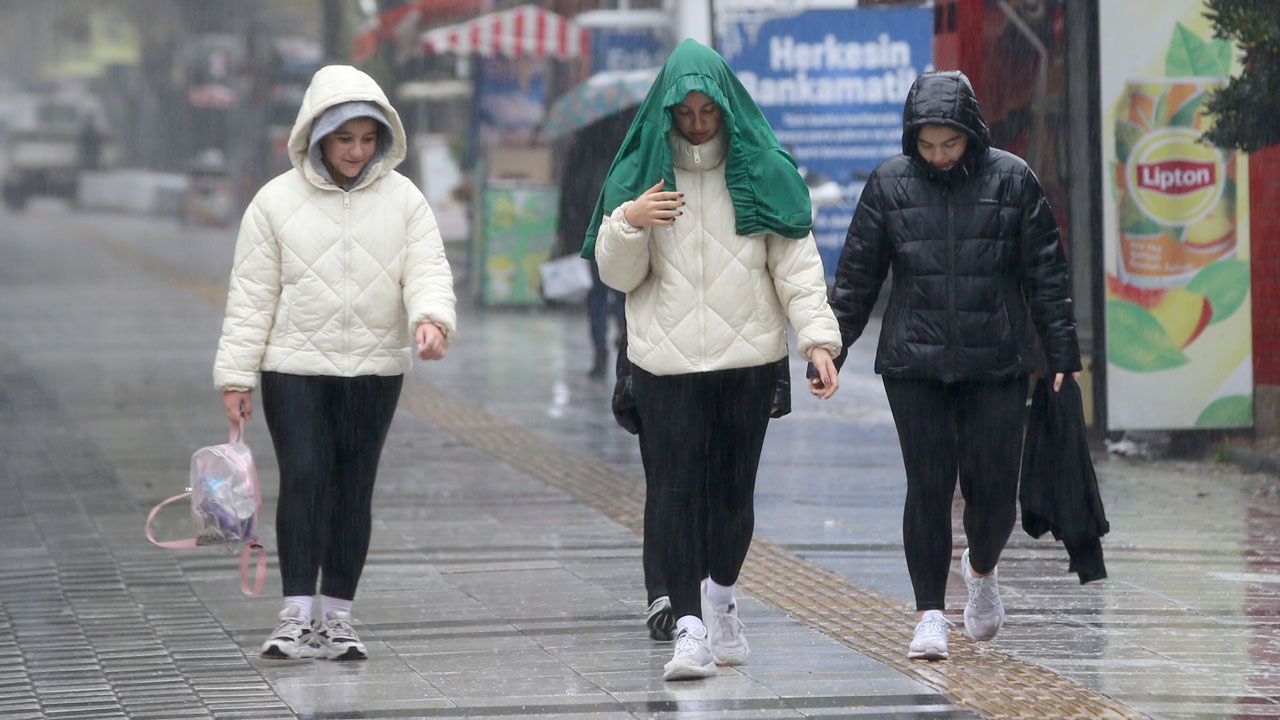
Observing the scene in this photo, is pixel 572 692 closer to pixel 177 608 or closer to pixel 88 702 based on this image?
pixel 88 702

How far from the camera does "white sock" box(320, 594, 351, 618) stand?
6.20 meters

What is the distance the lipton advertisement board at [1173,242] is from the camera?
10438 millimetres

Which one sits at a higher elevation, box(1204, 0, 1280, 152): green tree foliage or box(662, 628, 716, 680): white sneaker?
box(1204, 0, 1280, 152): green tree foliage

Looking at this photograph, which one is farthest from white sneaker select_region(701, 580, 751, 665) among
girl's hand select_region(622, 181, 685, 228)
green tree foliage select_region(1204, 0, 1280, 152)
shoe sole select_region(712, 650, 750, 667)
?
green tree foliage select_region(1204, 0, 1280, 152)

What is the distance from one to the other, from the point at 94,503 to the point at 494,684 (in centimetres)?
429

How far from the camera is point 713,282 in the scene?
5656 mm

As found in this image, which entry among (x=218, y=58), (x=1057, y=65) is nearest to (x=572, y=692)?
(x=1057, y=65)

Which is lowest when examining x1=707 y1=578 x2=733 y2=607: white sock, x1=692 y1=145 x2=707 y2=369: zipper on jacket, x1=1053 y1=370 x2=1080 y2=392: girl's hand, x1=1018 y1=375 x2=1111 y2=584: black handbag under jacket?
x1=707 y1=578 x2=733 y2=607: white sock

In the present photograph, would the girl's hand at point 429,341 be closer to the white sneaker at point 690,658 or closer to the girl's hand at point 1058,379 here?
the white sneaker at point 690,658

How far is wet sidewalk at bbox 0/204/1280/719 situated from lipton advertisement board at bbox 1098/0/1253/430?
0.47 m

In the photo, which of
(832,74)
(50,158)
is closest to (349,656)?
(832,74)

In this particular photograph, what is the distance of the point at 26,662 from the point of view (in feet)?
20.2

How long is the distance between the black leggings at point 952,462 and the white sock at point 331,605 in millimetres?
1749

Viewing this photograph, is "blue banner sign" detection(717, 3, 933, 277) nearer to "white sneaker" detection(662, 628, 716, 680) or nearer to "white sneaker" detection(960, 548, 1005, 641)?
"white sneaker" detection(960, 548, 1005, 641)
